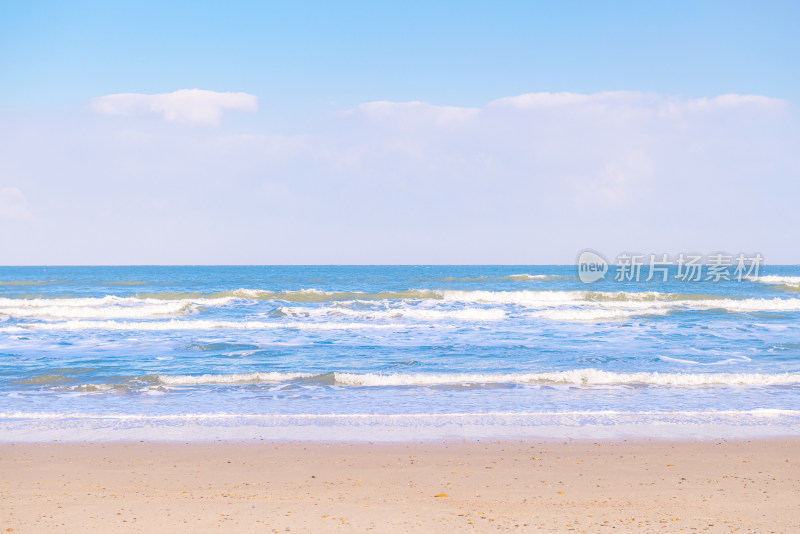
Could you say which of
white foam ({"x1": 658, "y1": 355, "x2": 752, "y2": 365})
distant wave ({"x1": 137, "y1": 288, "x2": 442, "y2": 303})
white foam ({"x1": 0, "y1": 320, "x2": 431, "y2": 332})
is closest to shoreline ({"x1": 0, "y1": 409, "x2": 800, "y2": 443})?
white foam ({"x1": 658, "y1": 355, "x2": 752, "y2": 365})

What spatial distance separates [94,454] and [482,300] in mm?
26099

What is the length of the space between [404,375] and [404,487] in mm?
5758

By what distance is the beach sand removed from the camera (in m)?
4.47

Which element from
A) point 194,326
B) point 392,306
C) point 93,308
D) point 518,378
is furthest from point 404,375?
point 93,308

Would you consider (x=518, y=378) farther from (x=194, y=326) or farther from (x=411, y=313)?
(x=411, y=313)

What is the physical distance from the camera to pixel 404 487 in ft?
17.6

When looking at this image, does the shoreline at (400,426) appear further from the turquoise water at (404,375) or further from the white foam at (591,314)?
the white foam at (591,314)

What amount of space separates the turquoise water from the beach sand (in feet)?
2.19

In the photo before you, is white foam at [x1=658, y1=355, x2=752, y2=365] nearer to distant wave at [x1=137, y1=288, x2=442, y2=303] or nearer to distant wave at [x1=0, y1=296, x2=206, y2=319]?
distant wave at [x1=0, y1=296, x2=206, y2=319]

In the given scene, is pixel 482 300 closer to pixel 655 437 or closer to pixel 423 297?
pixel 423 297

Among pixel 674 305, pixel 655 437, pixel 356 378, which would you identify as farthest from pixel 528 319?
pixel 655 437

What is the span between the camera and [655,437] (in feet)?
22.9

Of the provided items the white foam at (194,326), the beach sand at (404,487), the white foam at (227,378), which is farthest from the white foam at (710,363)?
the white foam at (194,326)

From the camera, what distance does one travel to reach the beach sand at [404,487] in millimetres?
4469
